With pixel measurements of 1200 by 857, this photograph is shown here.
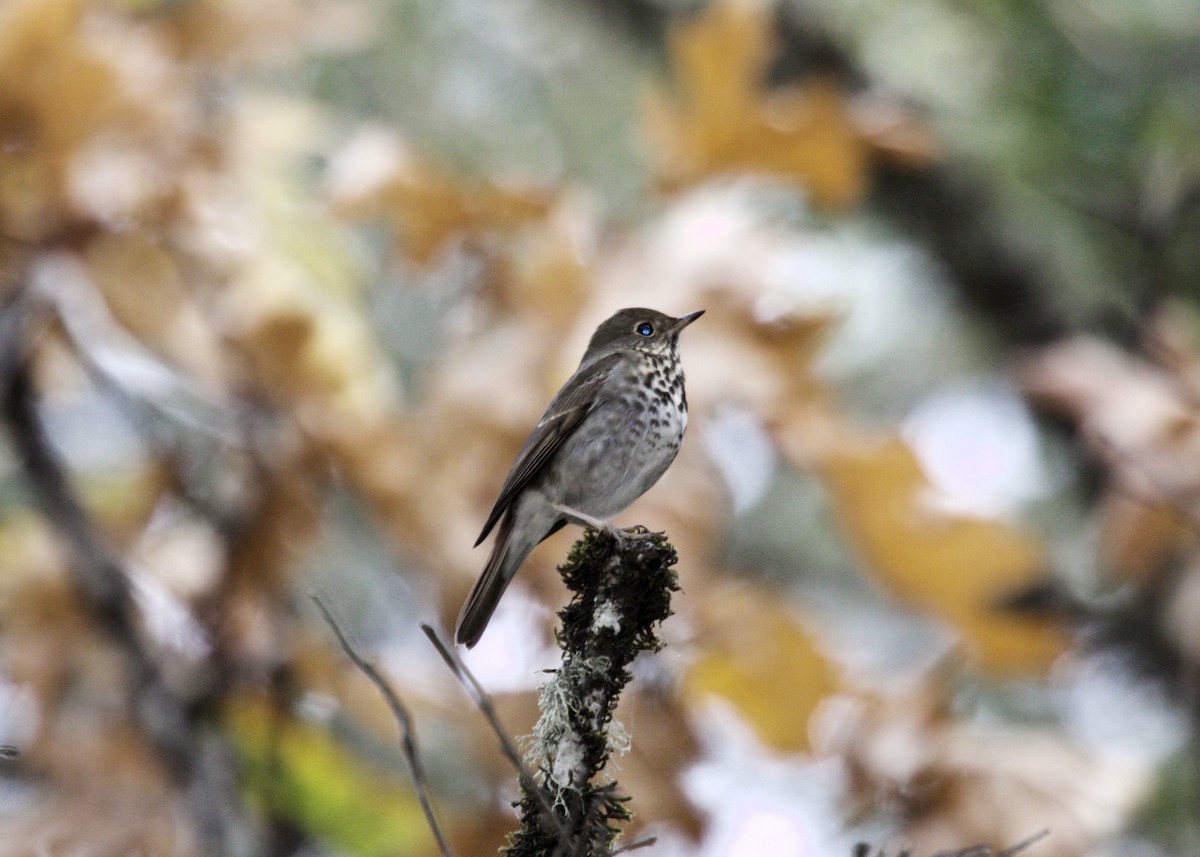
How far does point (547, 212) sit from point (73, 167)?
35.0 inches

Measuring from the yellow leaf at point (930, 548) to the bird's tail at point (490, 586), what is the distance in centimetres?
75

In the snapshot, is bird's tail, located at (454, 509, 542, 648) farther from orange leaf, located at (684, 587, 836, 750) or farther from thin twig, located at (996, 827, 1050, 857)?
thin twig, located at (996, 827, 1050, 857)

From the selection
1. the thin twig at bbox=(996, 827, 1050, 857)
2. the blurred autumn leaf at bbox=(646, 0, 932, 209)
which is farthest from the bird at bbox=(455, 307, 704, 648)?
the thin twig at bbox=(996, 827, 1050, 857)

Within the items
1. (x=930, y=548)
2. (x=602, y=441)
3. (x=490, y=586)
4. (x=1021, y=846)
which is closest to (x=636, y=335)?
(x=602, y=441)

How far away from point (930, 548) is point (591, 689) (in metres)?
1.13

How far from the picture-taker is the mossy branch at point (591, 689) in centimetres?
155

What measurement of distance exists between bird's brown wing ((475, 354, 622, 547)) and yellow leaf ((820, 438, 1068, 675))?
0.63m

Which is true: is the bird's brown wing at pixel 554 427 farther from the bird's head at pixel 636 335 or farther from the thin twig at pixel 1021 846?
the thin twig at pixel 1021 846

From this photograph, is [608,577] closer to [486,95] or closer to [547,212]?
[547,212]

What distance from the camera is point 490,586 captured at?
2.81 m

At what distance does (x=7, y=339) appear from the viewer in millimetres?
2498

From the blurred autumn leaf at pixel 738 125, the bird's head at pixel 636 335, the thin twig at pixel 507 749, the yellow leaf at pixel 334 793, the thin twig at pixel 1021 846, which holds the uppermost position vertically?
the bird's head at pixel 636 335

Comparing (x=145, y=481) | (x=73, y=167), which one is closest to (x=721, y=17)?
(x=73, y=167)

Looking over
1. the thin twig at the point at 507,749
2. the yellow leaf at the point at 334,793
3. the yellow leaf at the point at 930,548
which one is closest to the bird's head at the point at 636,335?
the yellow leaf at the point at 930,548
